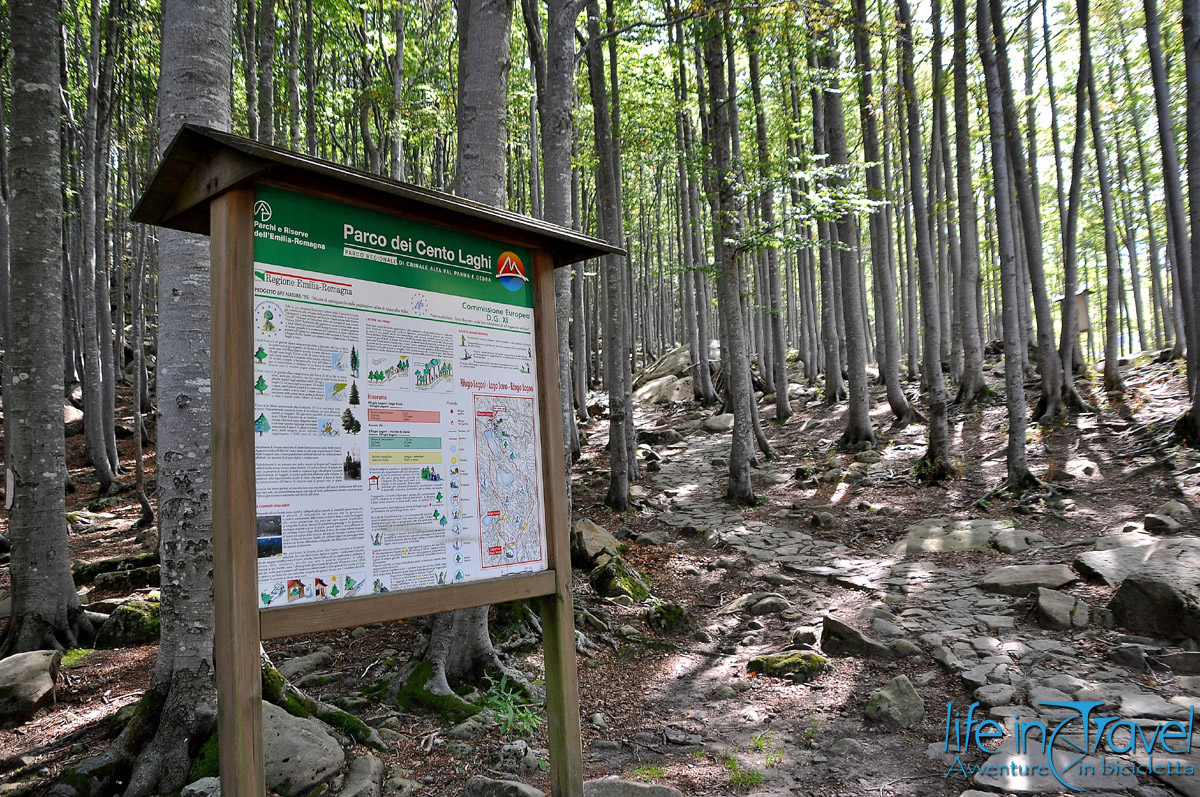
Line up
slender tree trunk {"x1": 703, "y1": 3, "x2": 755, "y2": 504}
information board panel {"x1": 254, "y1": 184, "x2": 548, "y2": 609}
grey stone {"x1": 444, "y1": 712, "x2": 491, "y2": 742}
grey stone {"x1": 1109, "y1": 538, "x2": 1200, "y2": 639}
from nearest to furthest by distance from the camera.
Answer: information board panel {"x1": 254, "y1": 184, "x2": 548, "y2": 609}
grey stone {"x1": 444, "y1": 712, "x2": 491, "y2": 742}
grey stone {"x1": 1109, "y1": 538, "x2": 1200, "y2": 639}
slender tree trunk {"x1": 703, "y1": 3, "x2": 755, "y2": 504}

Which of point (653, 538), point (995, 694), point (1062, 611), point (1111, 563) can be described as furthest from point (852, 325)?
point (995, 694)

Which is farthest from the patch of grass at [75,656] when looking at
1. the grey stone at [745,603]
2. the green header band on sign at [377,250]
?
the grey stone at [745,603]

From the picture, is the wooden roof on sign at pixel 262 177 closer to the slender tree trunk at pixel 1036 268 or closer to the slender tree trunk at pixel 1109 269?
the slender tree trunk at pixel 1036 268

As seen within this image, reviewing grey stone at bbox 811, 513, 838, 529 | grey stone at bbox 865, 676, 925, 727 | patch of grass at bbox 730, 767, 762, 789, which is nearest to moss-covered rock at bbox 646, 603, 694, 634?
grey stone at bbox 865, 676, 925, 727

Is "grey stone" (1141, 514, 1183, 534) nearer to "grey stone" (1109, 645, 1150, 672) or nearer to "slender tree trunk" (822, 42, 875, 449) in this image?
"grey stone" (1109, 645, 1150, 672)

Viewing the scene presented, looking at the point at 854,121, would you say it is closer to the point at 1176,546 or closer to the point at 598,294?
the point at 598,294

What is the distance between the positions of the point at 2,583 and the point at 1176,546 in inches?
474

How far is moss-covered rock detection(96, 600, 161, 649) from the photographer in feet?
17.8

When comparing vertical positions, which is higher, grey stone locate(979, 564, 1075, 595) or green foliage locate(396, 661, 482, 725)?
grey stone locate(979, 564, 1075, 595)

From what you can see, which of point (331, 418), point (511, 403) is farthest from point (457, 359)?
point (331, 418)

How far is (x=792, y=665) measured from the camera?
15.9 feet

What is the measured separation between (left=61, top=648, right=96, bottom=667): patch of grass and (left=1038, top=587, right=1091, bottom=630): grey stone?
741 centimetres

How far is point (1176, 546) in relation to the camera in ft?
17.7

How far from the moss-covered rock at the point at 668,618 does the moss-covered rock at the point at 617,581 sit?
0.38m
